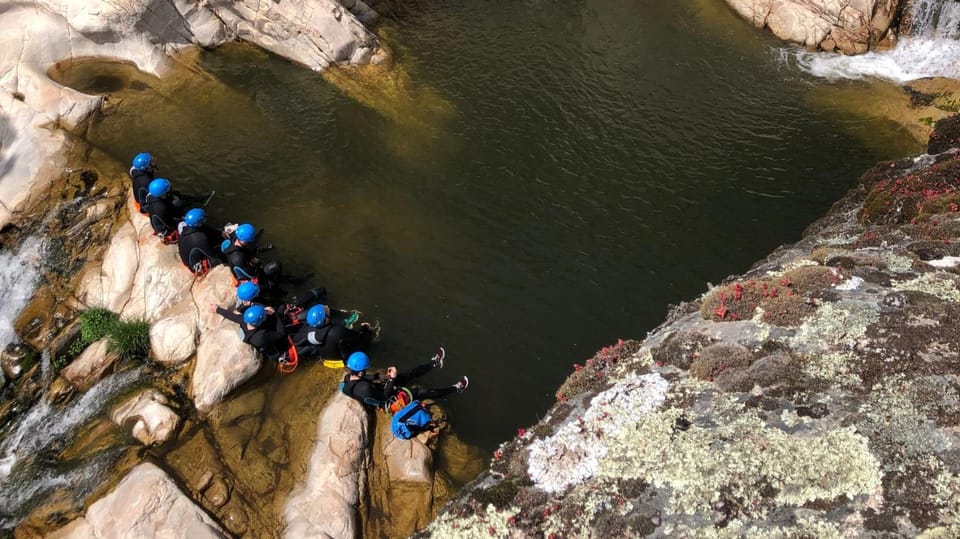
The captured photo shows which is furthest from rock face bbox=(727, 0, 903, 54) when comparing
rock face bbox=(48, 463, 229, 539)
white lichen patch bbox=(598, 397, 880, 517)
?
rock face bbox=(48, 463, 229, 539)

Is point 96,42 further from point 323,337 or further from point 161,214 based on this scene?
point 323,337

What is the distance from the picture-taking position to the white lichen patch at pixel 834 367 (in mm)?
12102

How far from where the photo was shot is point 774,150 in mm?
25531

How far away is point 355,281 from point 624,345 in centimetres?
911

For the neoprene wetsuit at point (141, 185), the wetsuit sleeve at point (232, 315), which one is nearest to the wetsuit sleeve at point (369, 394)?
the wetsuit sleeve at point (232, 315)

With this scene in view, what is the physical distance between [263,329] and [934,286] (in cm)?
1681

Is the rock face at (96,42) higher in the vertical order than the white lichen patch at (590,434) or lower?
lower

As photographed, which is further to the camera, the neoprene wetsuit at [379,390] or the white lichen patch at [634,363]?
the neoprene wetsuit at [379,390]

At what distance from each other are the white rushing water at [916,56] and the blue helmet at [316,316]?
26.3 meters

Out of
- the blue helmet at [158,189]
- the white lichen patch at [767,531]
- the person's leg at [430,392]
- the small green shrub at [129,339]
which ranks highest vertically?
the white lichen patch at [767,531]

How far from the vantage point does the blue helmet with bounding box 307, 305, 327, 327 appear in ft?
56.9

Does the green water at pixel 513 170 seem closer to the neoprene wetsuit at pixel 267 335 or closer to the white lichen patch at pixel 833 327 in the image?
the neoprene wetsuit at pixel 267 335

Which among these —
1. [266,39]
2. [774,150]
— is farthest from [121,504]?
[774,150]

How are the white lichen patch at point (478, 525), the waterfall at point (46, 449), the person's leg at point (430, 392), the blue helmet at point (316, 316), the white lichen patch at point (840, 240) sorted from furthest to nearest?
the white lichen patch at point (840, 240) < the blue helmet at point (316, 316) < the person's leg at point (430, 392) < the waterfall at point (46, 449) < the white lichen patch at point (478, 525)
